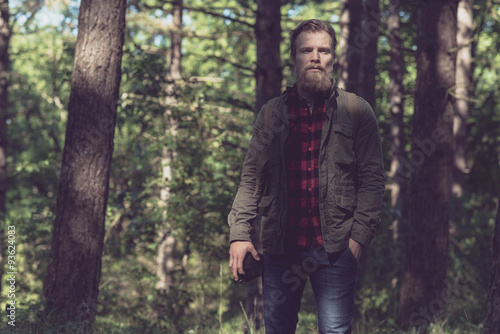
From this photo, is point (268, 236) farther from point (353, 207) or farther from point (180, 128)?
point (180, 128)

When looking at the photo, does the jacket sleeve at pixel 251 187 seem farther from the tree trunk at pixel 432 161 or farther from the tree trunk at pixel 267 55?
the tree trunk at pixel 267 55

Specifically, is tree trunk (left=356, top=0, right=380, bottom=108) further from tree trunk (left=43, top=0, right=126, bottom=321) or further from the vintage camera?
the vintage camera

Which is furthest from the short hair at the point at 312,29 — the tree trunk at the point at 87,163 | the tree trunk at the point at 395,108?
the tree trunk at the point at 395,108

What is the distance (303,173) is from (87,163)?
11.1ft

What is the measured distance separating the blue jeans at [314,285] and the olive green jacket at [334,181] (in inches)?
3.5

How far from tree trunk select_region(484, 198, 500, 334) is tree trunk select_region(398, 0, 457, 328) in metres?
4.20

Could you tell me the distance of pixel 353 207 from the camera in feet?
10.5

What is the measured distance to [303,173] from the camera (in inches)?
129

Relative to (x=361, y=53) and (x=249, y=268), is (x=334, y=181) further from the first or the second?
(x=361, y=53)

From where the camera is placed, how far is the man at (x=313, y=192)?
311 centimetres

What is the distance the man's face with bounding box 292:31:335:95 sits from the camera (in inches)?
127

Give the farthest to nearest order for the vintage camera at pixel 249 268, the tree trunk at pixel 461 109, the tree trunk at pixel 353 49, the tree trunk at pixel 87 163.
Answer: the tree trunk at pixel 461 109
the tree trunk at pixel 353 49
the tree trunk at pixel 87 163
the vintage camera at pixel 249 268

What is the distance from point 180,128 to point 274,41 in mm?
2354

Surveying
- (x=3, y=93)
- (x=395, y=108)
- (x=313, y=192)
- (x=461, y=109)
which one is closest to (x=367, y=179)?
(x=313, y=192)
